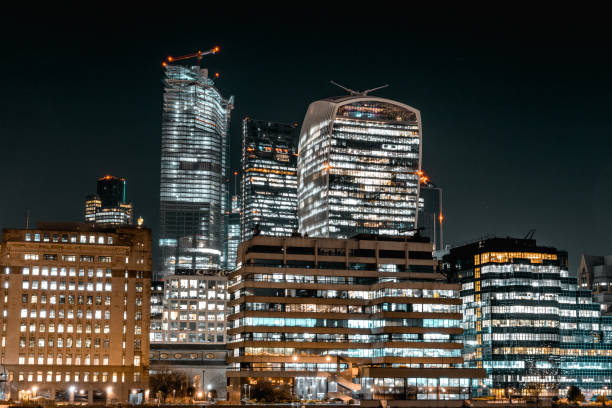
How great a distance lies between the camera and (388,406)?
185375mm

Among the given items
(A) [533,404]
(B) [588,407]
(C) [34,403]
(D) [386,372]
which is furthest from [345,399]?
(C) [34,403]

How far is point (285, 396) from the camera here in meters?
198

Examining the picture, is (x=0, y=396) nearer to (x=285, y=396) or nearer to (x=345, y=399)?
(x=285, y=396)

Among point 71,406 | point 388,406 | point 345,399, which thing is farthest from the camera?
point 345,399

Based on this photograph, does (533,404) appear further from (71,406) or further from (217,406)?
(71,406)

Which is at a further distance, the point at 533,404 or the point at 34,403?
the point at 533,404

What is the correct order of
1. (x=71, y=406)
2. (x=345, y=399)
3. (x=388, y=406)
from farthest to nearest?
(x=345, y=399) < (x=388, y=406) < (x=71, y=406)

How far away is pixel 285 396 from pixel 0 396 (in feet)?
206

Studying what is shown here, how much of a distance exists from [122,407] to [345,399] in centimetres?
5257

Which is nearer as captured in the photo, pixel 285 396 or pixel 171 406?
pixel 171 406

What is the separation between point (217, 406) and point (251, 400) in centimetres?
2445

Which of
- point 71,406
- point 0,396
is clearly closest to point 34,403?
point 71,406

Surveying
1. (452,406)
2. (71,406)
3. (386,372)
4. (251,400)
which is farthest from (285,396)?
(71,406)

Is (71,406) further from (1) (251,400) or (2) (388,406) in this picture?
(2) (388,406)
